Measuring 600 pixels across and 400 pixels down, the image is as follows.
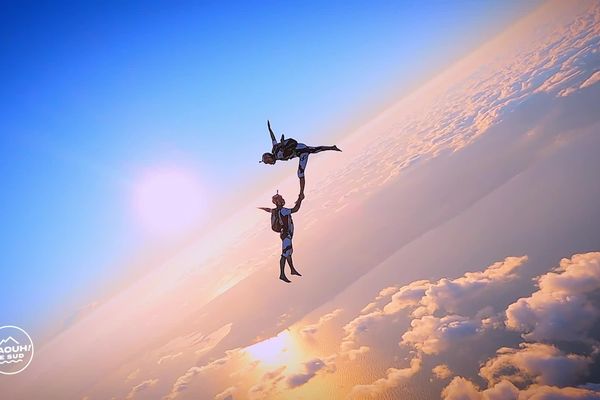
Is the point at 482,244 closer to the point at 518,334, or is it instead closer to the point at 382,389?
the point at 518,334

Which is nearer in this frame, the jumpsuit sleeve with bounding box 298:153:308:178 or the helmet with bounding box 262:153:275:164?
the helmet with bounding box 262:153:275:164

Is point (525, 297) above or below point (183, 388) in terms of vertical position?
below

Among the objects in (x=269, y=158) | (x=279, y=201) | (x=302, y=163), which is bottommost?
(x=279, y=201)

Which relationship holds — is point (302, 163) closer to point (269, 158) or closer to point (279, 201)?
point (269, 158)

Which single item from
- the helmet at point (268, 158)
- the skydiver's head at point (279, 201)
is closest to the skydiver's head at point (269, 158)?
the helmet at point (268, 158)

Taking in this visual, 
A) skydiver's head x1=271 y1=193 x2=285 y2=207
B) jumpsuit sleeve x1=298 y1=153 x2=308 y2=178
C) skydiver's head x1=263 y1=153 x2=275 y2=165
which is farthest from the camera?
skydiver's head x1=271 y1=193 x2=285 y2=207

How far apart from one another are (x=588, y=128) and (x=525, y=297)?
97.2 metres

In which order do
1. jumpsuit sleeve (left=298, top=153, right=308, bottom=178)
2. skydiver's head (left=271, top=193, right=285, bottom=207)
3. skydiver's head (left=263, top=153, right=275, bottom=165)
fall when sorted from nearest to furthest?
1. skydiver's head (left=263, top=153, right=275, bottom=165)
2. jumpsuit sleeve (left=298, top=153, right=308, bottom=178)
3. skydiver's head (left=271, top=193, right=285, bottom=207)

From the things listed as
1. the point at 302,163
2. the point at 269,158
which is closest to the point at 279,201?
the point at 302,163

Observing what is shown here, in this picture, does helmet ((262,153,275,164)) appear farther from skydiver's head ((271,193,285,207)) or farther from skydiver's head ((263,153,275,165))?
skydiver's head ((271,193,285,207))

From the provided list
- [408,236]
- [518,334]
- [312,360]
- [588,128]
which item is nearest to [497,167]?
[588,128]

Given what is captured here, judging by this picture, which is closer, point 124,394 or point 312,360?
point 312,360

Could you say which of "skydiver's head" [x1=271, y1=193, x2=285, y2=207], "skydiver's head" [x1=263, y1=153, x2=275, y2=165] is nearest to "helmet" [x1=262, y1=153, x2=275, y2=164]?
"skydiver's head" [x1=263, y1=153, x2=275, y2=165]

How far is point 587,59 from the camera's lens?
182 meters
